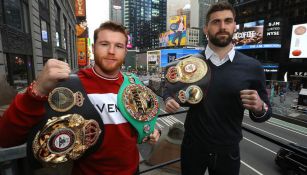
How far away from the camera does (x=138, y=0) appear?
16162 centimetres

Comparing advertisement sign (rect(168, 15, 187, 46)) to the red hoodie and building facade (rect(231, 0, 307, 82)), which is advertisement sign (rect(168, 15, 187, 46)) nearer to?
building facade (rect(231, 0, 307, 82))

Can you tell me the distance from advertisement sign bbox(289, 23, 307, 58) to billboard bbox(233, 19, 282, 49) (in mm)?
11063

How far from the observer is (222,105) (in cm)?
207

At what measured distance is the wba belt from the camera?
4.14ft

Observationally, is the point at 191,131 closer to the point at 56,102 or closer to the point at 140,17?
the point at 56,102

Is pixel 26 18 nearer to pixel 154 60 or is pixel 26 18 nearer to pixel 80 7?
pixel 80 7

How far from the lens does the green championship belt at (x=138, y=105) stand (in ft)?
5.49

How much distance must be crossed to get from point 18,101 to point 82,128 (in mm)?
442

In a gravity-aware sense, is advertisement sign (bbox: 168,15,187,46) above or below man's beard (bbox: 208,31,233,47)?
above

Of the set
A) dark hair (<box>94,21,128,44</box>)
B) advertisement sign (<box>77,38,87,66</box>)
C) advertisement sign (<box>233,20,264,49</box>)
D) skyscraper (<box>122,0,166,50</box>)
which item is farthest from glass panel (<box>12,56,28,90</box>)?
skyscraper (<box>122,0,166,50</box>)

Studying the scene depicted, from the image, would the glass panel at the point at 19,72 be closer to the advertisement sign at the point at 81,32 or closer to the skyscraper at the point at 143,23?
the advertisement sign at the point at 81,32

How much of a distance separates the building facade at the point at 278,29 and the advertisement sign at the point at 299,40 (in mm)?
5419

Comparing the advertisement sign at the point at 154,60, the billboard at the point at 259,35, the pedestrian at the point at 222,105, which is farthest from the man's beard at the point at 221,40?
the advertisement sign at the point at 154,60

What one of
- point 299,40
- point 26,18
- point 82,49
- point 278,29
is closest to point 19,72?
point 26,18
